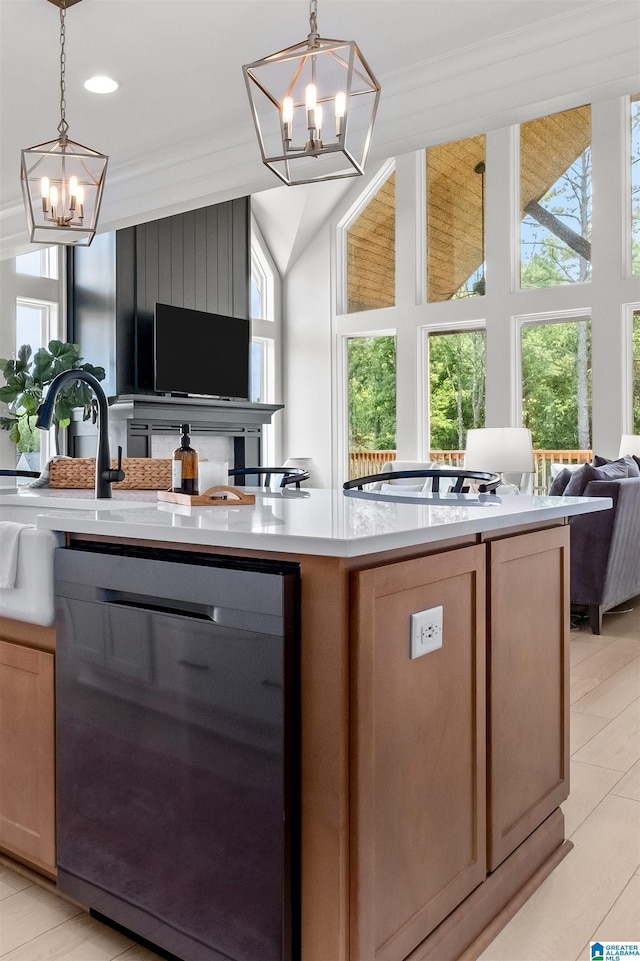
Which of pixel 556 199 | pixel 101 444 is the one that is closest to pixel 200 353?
pixel 556 199

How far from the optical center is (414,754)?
4.66ft

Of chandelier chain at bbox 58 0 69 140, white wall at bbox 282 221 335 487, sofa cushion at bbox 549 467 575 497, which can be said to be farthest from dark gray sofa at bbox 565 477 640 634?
white wall at bbox 282 221 335 487

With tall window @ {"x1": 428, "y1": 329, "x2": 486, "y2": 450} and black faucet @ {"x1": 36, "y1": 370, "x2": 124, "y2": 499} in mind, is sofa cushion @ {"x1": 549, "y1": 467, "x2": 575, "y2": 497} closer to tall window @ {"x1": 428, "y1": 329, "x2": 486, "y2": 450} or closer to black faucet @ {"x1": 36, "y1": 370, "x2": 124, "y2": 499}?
black faucet @ {"x1": 36, "y1": 370, "x2": 124, "y2": 499}

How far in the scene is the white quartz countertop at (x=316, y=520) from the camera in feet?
4.25

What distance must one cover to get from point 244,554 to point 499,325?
6.90m

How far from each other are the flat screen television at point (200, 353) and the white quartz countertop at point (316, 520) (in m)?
4.96

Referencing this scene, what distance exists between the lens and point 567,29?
3082 millimetres

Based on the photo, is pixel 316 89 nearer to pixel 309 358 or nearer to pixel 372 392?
pixel 372 392

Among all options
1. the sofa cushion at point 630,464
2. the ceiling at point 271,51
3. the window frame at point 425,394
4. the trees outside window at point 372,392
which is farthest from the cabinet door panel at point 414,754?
the trees outside window at point 372,392

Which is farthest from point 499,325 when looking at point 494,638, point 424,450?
point 494,638

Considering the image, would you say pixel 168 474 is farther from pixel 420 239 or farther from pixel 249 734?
pixel 420 239

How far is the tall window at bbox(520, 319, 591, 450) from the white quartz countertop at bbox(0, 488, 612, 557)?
562cm

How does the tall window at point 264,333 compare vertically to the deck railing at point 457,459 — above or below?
above

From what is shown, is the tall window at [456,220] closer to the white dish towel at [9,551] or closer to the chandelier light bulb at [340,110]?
the chandelier light bulb at [340,110]
